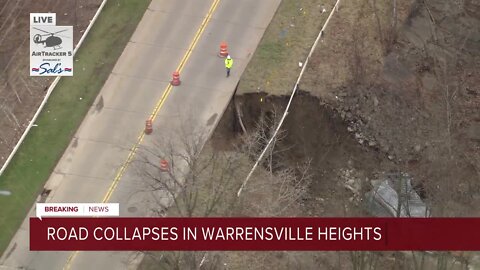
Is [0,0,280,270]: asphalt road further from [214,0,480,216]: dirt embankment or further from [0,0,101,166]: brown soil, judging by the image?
[0,0,101,166]: brown soil

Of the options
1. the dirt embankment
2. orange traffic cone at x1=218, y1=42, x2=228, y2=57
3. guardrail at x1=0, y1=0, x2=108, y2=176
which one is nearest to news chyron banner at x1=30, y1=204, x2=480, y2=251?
guardrail at x1=0, y1=0, x2=108, y2=176

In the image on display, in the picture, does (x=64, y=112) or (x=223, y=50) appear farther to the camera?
(x=223, y=50)

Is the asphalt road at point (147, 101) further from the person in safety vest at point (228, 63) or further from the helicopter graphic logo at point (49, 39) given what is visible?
the helicopter graphic logo at point (49, 39)

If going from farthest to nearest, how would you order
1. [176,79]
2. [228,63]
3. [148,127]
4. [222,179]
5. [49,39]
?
[49,39], [176,79], [228,63], [148,127], [222,179]

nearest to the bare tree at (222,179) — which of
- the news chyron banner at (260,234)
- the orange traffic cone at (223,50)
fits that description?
the news chyron banner at (260,234)

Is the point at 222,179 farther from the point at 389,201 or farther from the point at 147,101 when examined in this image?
the point at 389,201

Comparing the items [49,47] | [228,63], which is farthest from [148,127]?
[49,47]

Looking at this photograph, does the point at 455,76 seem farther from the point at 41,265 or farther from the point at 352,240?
the point at 41,265
